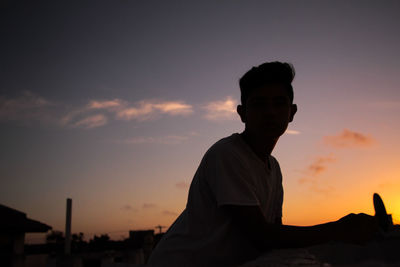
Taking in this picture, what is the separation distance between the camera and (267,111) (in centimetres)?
192

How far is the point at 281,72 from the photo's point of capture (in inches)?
80.0

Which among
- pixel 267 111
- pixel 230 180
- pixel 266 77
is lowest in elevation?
pixel 230 180

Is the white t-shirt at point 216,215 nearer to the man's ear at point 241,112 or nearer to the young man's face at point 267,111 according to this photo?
the young man's face at point 267,111

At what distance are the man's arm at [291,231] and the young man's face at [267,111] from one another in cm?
53

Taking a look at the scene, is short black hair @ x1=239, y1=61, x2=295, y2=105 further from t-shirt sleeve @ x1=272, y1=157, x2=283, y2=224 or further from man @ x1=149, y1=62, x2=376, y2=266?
t-shirt sleeve @ x1=272, y1=157, x2=283, y2=224

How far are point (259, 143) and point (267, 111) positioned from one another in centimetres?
19

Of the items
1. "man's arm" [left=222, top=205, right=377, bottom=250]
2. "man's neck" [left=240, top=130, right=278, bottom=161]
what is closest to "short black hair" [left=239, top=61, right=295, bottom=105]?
"man's neck" [left=240, top=130, right=278, bottom=161]

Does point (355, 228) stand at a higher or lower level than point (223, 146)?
lower

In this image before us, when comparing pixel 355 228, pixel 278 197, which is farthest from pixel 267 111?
pixel 355 228

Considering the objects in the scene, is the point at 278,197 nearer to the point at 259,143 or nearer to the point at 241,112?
the point at 259,143

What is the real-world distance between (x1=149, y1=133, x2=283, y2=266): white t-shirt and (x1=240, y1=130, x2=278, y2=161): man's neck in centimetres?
9

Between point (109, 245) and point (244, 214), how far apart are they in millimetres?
25376

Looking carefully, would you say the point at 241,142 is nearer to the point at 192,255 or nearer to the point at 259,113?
the point at 259,113

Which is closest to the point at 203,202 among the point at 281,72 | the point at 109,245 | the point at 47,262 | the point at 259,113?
the point at 259,113
